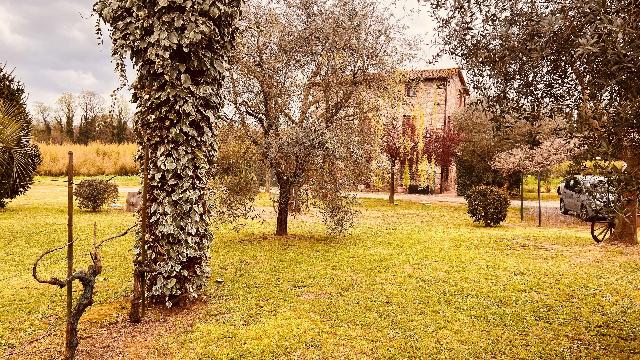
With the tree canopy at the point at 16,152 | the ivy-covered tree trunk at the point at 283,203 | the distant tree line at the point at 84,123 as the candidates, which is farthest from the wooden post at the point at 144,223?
the distant tree line at the point at 84,123

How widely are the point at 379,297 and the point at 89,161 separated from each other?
34.1 metres

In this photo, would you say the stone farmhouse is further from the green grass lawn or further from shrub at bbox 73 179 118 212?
shrub at bbox 73 179 118 212

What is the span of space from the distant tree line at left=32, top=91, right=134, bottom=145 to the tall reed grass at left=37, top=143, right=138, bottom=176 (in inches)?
427

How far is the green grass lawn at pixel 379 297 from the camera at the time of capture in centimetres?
567

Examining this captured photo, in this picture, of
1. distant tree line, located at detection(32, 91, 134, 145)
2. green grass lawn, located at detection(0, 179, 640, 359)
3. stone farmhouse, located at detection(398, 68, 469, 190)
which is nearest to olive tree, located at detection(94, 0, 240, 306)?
green grass lawn, located at detection(0, 179, 640, 359)

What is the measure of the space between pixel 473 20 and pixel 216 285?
21.3ft

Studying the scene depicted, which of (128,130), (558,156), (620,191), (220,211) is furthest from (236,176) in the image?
(128,130)

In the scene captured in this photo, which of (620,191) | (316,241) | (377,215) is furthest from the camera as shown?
(377,215)

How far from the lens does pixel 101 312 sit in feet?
21.8

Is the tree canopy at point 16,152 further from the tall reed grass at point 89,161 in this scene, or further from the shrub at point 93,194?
the tall reed grass at point 89,161

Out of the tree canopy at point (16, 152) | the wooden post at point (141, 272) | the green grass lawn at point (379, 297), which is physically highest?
the tree canopy at point (16, 152)

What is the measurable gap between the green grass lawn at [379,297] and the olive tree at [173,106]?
1.04 m

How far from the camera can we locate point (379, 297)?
7668 mm

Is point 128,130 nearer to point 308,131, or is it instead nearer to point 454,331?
point 308,131
